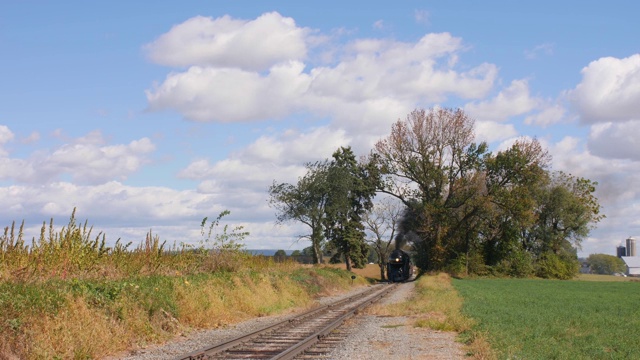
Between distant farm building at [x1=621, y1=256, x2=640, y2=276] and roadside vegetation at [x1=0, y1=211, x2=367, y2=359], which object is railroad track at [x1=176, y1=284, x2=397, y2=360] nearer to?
roadside vegetation at [x1=0, y1=211, x2=367, y2=359]

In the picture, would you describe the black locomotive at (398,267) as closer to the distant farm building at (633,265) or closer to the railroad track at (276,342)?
the railroad track at (276,342)

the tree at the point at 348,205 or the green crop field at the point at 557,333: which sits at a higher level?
the tree at the point at 348,205

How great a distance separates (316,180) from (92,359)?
57.7 metres

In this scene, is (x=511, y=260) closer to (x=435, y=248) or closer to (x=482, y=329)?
(x=435, y=248)

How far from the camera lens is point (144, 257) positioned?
22.3 m

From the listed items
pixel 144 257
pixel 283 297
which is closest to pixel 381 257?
pixel 283 297

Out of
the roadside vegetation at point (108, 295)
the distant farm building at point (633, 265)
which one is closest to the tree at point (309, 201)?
the roadside vegetation at point (108, 295)

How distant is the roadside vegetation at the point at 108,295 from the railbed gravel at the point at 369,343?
658 millimetres

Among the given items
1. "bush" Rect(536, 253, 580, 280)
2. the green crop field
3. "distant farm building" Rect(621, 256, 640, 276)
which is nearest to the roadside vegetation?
the green crop field

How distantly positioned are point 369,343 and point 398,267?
183ft

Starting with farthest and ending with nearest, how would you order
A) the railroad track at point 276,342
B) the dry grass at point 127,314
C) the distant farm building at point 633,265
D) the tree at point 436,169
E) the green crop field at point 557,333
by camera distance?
the distant farm building at point 633,265, the tree at point 436,169, the green crop field at point 557,333, the railroad track at point 276,342, the dry grass at point 127,314

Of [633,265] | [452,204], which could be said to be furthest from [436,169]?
[633,265]

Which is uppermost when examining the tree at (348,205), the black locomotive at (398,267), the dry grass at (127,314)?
the tree at (348,205)

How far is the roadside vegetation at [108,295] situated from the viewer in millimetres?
12672
